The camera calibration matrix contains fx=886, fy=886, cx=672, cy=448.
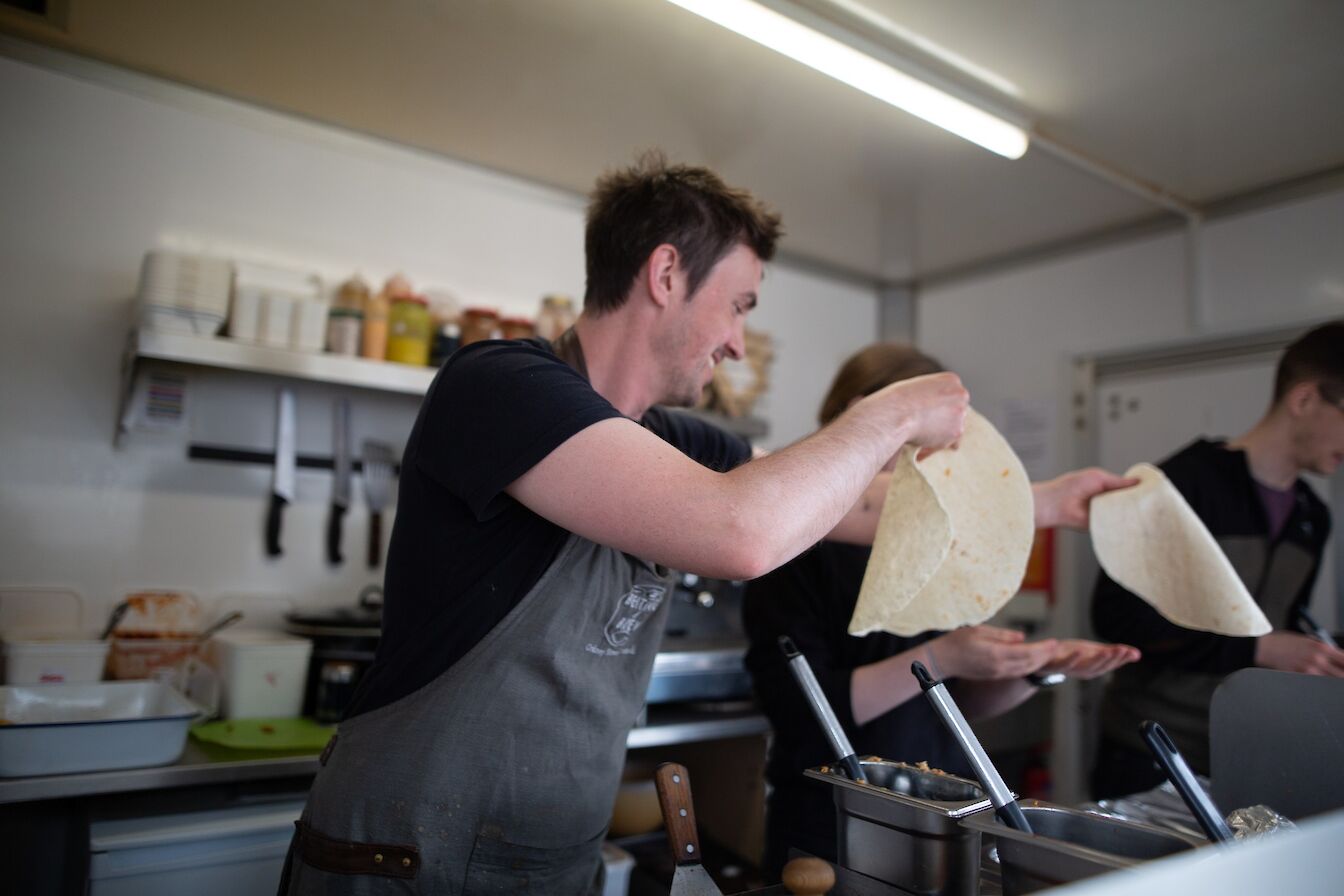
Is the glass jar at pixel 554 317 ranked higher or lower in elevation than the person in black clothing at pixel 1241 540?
higher

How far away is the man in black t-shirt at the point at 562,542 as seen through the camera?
35.7 inches

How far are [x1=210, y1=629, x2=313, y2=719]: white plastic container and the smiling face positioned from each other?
57.4 inches

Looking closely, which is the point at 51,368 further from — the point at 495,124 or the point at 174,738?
the point at 495,124

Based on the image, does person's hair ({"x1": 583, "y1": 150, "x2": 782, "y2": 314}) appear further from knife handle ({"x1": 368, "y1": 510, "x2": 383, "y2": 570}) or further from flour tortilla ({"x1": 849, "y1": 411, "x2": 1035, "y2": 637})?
knife handle ({"x1": 368, "y1": 510, "x2": 383, "y2": 570})

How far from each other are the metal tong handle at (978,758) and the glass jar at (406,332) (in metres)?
1.97

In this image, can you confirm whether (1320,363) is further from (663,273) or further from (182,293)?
(182,293)

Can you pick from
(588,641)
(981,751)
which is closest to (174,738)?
(588,641)

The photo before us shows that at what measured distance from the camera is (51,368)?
2.29 meters

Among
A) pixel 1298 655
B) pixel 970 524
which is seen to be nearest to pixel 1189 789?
pixel 970 524

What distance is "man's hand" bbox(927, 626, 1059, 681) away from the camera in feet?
4.40

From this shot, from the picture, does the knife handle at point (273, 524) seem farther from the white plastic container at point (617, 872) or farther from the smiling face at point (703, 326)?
the smiling face at point (703, 326)

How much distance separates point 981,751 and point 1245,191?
2892 millimetres

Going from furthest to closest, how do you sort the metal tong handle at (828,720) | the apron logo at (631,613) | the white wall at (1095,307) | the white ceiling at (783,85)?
the white wall at (1095,307)
the white ceiling at (783,85)
the apron logo at (631,613)
the metal tong handle at (828,720)

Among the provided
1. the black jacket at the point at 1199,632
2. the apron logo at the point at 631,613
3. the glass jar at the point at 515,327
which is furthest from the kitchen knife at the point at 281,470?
the black jacket at the point at 1199,632
